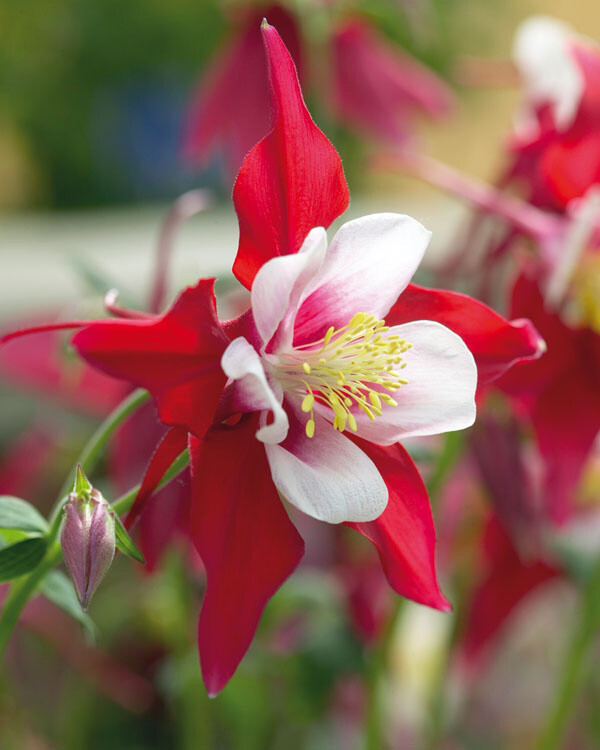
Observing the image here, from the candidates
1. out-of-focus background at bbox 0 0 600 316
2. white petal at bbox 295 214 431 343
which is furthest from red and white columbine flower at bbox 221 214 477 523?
out-of-focus background at bbox 0 0 600 316

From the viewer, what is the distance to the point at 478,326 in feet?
0.72

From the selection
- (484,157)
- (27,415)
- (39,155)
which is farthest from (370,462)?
(484,157)

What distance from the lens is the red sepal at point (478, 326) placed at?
218mm

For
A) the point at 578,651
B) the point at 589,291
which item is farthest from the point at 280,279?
the point at 578,651

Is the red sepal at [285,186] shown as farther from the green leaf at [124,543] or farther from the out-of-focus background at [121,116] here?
the out-of-focus background at [121,116]

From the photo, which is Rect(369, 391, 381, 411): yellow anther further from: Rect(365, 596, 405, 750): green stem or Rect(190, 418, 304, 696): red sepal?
Rect(365, 596, 405, 750): green stem

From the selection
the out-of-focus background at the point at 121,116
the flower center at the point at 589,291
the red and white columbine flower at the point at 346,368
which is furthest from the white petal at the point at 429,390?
the out-of-focus background at the point at 121,116

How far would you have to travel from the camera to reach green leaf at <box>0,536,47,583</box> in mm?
191

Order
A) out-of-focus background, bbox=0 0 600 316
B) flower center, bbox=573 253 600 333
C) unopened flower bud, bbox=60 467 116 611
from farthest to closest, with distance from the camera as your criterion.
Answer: out-of-focus background, bbox=0 0 600 316 → flower center, bbox=573 253 600 333 → unopened flower bud, bbox=60 467 116 611

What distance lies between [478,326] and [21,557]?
0.33 ft

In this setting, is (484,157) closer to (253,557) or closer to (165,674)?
(165,674)

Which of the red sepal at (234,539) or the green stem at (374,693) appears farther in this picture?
the green stem at (374,693)

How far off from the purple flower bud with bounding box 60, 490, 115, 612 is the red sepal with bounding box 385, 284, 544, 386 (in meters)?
0.08

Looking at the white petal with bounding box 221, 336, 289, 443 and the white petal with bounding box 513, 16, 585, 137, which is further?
the white petal with bounding box 513, 16, 585, 137
